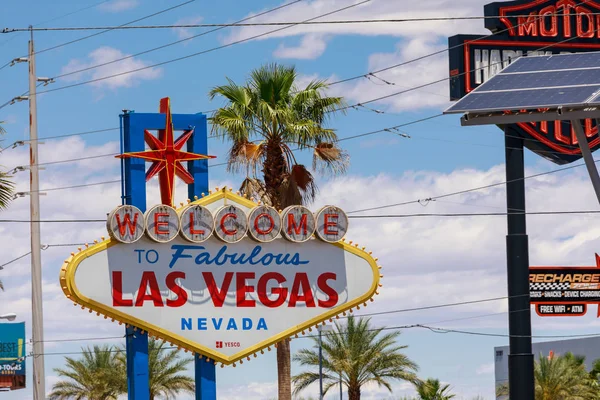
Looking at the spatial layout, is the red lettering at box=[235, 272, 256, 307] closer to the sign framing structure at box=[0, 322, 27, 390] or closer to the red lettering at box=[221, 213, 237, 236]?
the red lettering at box=[221, 213, 237, 236]

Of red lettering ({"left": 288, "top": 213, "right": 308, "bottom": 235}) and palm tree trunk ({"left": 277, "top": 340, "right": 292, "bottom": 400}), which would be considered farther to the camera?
palm tree trunk ({"left": 277, "top": 340, "right": 292, "bottom": 400})

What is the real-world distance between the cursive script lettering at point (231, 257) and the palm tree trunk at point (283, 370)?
248 inches

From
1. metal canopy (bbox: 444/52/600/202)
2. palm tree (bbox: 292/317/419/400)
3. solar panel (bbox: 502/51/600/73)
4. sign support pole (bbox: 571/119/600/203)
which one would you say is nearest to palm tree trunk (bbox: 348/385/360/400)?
palm tree (bbox: 292/317/419/400)

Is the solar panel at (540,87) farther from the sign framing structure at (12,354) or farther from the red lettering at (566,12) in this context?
the sign framing structure at (12,354)

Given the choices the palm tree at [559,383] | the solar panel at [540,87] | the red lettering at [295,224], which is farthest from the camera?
the palm tree at [559,383]

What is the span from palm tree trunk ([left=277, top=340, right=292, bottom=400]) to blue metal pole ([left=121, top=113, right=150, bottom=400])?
26.4 feet

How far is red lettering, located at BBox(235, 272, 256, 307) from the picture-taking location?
101ft

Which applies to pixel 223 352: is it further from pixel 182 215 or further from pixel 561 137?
pixel 561 137

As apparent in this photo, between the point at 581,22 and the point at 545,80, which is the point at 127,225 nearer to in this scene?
the point at 545,80

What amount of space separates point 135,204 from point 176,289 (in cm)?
231

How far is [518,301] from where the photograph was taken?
3522 centimetres

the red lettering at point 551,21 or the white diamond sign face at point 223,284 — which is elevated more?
the red lettering at point 551,21

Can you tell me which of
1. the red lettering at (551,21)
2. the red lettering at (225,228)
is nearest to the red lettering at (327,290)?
the red lettering at (225,228)

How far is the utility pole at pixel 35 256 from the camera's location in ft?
133
